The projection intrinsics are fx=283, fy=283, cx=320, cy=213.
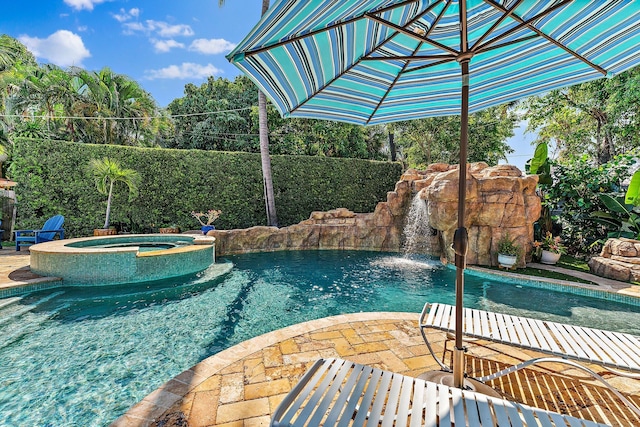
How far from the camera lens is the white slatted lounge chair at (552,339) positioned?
2.15 metres

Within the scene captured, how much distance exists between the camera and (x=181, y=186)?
1267 centimetres

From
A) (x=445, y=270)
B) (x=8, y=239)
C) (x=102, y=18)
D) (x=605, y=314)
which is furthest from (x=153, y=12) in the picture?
(x=605, y=314)

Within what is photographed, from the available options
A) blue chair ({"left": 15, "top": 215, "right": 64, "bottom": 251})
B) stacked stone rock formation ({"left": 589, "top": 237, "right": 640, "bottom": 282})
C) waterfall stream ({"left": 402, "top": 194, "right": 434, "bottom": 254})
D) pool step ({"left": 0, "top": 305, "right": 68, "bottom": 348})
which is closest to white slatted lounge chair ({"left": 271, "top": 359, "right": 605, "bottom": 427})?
pool step ({"left": 0, "top": 305, "right": 68, "bottom": 348})

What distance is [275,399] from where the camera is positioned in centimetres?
248

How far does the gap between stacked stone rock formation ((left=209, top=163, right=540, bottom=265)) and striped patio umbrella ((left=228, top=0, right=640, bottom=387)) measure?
5523mm

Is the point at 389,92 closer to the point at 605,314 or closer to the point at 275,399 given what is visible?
the point at 275,399

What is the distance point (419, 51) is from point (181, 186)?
39.4 feet

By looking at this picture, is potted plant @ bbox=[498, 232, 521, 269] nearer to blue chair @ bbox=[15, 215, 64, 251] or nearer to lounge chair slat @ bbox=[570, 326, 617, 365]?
lounge chair slat @ bbox=[570, 326, 617, 365]

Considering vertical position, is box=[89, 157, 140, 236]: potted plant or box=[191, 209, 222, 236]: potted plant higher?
box=[89, 157, 140, 236]: potted plant

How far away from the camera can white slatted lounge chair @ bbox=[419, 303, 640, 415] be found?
2148 mm

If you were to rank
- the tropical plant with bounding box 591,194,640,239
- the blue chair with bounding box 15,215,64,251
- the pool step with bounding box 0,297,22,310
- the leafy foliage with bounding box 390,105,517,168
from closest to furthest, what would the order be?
the pool step with bounding box 0,297,22,310 < the tropical plant with bounding box 591,194,640,239 < the blue chair with bounding box 15,215,64,251 < the leafy foliage with bounding box 390,105,517,168

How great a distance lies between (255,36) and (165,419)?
303 cm

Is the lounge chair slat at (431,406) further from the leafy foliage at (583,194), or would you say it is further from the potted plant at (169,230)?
the potted plant at (169,230)

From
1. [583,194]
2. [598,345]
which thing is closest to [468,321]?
[598,345]
